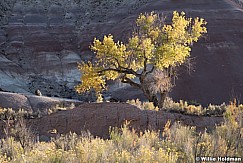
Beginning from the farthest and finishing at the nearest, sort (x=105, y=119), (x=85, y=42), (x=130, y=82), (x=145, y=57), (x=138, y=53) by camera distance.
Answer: (x=85, y=42) → (x=130, y=82) → (x=145, y=57) → (x=138, y=53) → (x=105, y=119)

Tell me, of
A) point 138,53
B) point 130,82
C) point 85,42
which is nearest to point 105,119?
point 130,82

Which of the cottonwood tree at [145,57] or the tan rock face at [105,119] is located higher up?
the cottonwood tree at [145,57]

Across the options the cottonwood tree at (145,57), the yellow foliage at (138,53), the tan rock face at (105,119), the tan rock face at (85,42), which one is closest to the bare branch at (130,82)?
the cottonwood tree at (145,57)

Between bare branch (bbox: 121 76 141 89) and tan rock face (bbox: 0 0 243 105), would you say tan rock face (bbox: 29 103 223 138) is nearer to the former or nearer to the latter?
bare branch (bbox: 121 76 141 89)

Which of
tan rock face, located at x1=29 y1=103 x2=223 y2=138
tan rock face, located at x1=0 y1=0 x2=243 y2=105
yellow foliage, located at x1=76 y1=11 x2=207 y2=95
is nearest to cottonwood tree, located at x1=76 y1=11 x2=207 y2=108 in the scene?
yellow foliage, located at x1=76 y1=11 x2=207 y2=95

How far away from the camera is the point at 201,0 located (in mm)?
53656

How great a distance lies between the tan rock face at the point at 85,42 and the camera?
37.1 meters

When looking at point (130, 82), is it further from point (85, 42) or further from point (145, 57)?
point (85, 42)

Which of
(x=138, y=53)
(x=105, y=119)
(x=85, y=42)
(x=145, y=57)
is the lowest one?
(x=85, y=42)

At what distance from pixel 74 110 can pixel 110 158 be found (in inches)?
435

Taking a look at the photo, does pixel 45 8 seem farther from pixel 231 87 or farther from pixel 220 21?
pixel 231 87

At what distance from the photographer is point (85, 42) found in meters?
54.1

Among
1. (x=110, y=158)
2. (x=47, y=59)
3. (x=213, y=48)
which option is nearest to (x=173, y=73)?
(x=110, y=158)

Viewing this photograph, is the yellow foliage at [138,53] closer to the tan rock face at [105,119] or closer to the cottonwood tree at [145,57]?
the cottonwood tree at [145,57]
